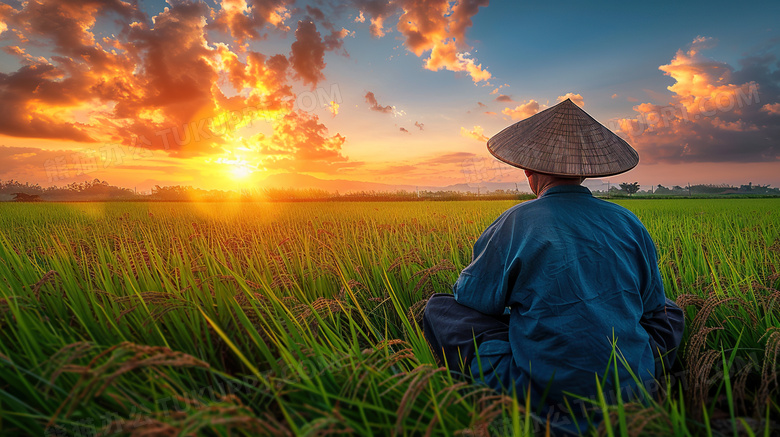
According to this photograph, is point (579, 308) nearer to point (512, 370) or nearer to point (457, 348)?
point (512, 370)

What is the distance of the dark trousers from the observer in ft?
5.81

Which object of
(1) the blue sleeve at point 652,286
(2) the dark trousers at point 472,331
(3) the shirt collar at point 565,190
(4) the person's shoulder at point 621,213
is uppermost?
(3) the shirt collar at point 565,190

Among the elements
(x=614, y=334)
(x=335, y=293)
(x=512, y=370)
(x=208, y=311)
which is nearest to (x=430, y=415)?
(x=512, y=370)

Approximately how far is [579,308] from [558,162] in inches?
29.5

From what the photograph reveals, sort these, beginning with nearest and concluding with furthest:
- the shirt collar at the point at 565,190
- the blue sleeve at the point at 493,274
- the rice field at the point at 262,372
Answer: the rice field at the point at 262,372 → the blue sleeve at the point at 493,274 → the shirt collar at the point at 565,190

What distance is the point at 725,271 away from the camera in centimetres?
343

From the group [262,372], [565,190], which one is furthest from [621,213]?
[262,372]

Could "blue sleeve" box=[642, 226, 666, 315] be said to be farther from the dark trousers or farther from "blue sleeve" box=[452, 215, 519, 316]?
"blue sleeve" box=[452, 215, 519, 316]

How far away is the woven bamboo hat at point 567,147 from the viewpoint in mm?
1817

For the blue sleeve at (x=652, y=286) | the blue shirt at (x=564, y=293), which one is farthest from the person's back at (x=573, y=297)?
the blue sleeve at (x=652, y=286)

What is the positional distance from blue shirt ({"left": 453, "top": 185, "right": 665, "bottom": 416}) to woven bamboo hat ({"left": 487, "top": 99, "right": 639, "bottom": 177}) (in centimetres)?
14

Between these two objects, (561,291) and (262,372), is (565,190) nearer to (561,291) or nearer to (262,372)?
(561,291)

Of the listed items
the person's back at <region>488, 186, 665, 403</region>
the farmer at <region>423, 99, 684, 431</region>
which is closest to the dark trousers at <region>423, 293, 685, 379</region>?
the farmer at <region>423, 99, 684, 431</region>

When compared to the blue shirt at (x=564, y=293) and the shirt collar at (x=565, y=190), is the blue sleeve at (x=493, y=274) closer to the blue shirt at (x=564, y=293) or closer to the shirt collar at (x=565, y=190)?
the blue shirt at (x=564, y=293)
